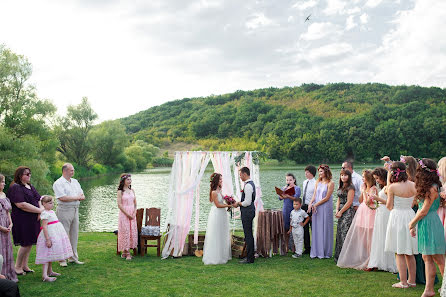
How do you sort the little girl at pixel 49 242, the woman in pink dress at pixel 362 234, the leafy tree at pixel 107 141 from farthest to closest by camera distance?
the leafy tree at pixel 107 141
the woman in pink dress at pixel 362 234
the little girl at pixel 49 242

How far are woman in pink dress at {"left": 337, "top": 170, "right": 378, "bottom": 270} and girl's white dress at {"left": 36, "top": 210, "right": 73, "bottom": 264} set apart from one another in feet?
16.9

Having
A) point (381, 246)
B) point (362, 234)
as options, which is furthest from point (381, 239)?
point (362, 234)

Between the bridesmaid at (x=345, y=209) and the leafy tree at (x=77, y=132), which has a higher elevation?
the leafy tree at (x=77, y=132)

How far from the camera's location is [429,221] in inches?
200

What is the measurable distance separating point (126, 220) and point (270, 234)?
3.25 meters

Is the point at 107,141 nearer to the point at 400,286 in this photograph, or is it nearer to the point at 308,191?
the point at 308,191

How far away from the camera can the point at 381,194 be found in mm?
6711

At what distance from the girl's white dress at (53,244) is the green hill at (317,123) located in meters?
63.5

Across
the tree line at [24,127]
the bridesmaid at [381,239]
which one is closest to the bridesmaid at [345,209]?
the bridesmaid at [381,239]

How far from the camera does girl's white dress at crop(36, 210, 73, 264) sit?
6328 millimetres

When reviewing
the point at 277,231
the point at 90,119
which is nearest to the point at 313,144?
the point at 90,119

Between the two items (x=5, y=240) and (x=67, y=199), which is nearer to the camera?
(x=5, y=240)

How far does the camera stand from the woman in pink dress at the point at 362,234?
7.13 m

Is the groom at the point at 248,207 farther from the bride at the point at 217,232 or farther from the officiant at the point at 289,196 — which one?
the officiant at the point at 289,196
